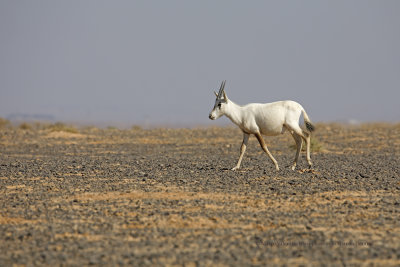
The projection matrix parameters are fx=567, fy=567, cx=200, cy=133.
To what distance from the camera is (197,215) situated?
9414 millimetres

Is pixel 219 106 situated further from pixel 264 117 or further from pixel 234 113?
pixel 264 117

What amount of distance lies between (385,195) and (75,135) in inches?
959

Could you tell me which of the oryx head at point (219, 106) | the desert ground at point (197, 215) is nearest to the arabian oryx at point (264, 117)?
the oryx head at point (219, 106)

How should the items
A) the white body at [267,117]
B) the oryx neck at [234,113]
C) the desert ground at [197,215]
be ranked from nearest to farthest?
the desert ground at [197,215]
the white body at [267,117]
the oryx neck at [234,113]

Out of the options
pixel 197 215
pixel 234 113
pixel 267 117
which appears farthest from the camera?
pixel 234 113

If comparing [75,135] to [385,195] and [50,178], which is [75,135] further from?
[385,195]

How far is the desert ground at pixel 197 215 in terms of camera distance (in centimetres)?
714

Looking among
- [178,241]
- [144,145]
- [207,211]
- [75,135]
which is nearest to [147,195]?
→ [207,211]

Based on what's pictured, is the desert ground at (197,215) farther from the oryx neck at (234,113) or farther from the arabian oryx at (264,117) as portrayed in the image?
the oryx neck at (234,113)

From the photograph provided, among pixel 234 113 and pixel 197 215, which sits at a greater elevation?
pixel 234 113

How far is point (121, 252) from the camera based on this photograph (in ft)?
23.8

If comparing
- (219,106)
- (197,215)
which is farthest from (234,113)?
(197,215)

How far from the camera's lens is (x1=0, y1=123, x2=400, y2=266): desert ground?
7.14 metres

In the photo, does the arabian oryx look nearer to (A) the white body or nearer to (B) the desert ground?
(A) the white body
